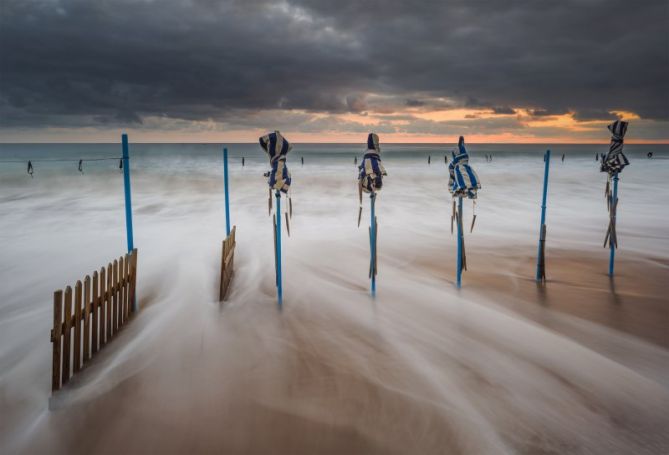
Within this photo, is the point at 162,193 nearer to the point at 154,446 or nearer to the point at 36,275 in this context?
the point at 36,275

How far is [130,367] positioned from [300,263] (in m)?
4.96

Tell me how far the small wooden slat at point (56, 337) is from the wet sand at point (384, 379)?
6.6 inches

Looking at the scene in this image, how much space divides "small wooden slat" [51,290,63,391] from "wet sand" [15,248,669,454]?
0.17 meters

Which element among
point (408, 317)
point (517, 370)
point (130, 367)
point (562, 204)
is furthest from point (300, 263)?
point (562, 204)

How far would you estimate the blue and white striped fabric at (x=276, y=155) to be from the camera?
687cm

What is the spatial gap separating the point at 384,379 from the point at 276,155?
388 centimetres

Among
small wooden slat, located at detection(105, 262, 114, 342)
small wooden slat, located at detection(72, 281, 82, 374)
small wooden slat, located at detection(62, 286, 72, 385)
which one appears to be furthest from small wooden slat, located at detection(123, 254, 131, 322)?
small wooden slat, located at detection(62, 286, 72, 385)

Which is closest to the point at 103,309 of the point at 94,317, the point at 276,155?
Answer: the point at 94,317

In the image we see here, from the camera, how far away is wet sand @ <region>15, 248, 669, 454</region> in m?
3.96

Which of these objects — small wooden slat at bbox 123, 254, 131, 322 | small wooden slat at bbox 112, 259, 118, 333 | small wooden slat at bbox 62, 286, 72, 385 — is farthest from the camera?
small wooden slat at bbox 123, 254, 131, 322

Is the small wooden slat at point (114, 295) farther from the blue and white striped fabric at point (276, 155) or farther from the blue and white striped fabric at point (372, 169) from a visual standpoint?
the blue and white striped fabric at point (372, 169)

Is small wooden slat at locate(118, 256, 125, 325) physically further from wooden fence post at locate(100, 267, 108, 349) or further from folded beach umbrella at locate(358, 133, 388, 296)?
folded beach umbrella at locate(358, 133, 388, 296)

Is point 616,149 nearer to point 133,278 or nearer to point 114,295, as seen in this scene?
point 133,278

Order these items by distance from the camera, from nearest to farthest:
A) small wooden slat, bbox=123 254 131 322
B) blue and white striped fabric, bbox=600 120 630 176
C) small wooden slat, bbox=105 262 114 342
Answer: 1. small wooden slat, bbox=105 262 114 342
2. small wooden slat, bbox=123 254 131 322
3. blue and white striped fabric, bbox=600 120 630 176
